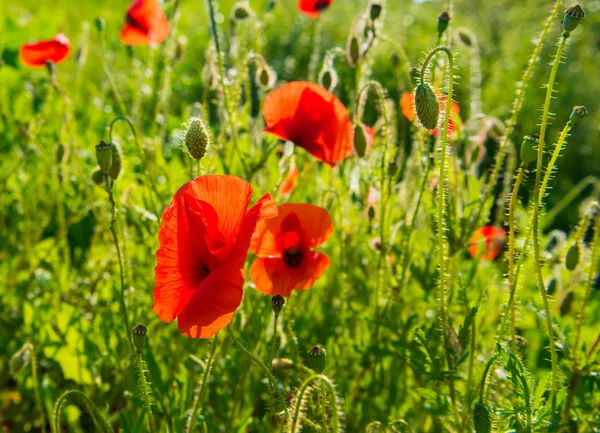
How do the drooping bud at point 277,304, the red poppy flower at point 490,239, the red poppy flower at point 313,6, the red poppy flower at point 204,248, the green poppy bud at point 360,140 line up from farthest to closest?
the red poppy flower at point 313,6 → the red poppy flower at point 490,239 → the green poppy bud at point 360,140 → the drooping bud at point 277,304 → the red poppy flower at point 204,248

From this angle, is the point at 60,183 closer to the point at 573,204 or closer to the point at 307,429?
the point at 307,429

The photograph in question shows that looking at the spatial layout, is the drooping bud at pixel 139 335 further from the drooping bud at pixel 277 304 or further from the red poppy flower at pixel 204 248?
the drooping bud at pixel 277 304

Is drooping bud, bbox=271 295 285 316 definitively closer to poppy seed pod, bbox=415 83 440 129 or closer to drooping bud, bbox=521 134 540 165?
poppy seed pod, bbox=415 83 440 129

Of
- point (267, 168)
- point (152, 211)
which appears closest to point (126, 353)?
point (152, 211)

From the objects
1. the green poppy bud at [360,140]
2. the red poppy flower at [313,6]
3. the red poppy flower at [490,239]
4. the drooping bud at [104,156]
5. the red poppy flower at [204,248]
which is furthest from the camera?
the red poppy flower at [313,6]

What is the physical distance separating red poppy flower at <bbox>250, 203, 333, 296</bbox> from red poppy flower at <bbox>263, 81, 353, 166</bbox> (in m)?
0.28

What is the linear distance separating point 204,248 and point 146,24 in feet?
4.91

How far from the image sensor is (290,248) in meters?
1.64

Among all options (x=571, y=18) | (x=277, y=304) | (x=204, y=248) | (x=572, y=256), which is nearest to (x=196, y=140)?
(x=204, y=248)

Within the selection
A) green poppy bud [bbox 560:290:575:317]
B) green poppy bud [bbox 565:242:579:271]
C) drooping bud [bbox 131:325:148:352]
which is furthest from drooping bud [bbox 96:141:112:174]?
green poppy bud [bbox 560:290:575:317]

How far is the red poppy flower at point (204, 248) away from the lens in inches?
47.1

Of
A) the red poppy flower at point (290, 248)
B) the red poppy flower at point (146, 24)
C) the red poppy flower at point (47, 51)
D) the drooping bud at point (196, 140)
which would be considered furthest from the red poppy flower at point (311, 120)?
the red poppy flower at point (47, 51)

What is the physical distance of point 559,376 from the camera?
1461 millimetres

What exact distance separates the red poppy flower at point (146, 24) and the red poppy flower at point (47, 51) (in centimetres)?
21
